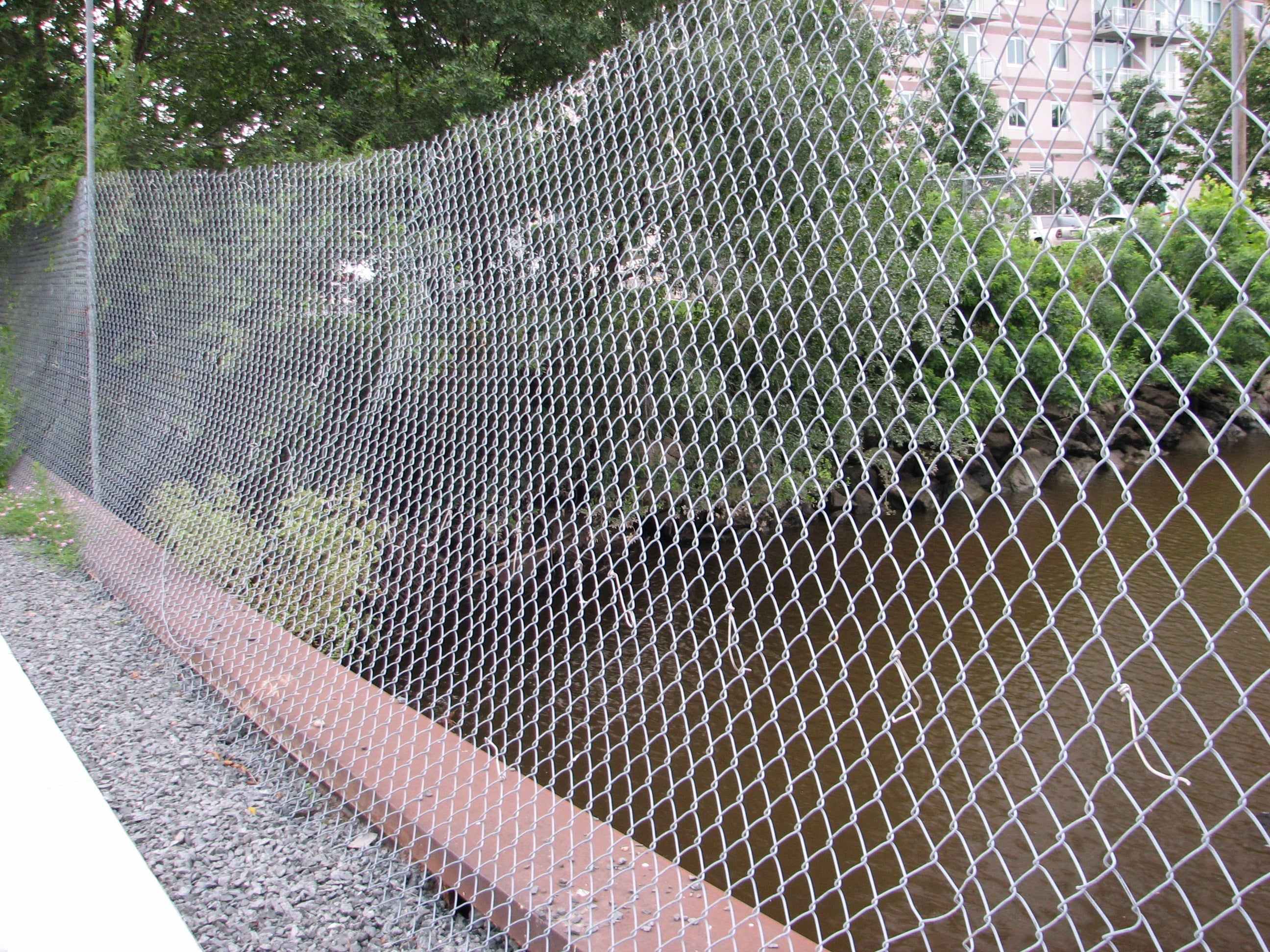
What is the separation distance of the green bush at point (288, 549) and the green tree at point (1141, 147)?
353 centimetres

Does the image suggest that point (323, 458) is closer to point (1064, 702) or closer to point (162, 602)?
point (162, 602)

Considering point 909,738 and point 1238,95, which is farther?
point 909,738

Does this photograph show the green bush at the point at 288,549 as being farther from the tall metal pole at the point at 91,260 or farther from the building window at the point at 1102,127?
the building window at the point at 1102,127

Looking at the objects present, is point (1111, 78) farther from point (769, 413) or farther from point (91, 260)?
point (91, 260)

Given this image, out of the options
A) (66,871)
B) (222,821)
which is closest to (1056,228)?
(66,871)

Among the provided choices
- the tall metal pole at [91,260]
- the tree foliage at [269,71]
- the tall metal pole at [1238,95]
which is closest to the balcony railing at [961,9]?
the tall metal pole at [1238,95]

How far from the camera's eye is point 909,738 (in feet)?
16.5

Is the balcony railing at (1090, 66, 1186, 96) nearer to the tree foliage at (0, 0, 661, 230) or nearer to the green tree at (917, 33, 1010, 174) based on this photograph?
the green tree at (917, 33, 1010, 174)

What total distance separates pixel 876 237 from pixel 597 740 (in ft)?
12.8

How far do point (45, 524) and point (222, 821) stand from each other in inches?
169

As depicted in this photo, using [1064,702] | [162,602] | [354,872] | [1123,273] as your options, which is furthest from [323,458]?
[1064,702]

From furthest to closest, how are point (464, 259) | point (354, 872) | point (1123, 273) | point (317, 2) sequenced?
point (317, 2) < point (464, 259) < point (354, 872) < point (1123, 273)

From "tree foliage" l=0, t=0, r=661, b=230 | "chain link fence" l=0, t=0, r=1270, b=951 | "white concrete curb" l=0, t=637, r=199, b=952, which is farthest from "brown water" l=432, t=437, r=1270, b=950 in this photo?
"tree foliage" l=0, t=0, r=661, b=230

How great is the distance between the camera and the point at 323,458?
4488mm
